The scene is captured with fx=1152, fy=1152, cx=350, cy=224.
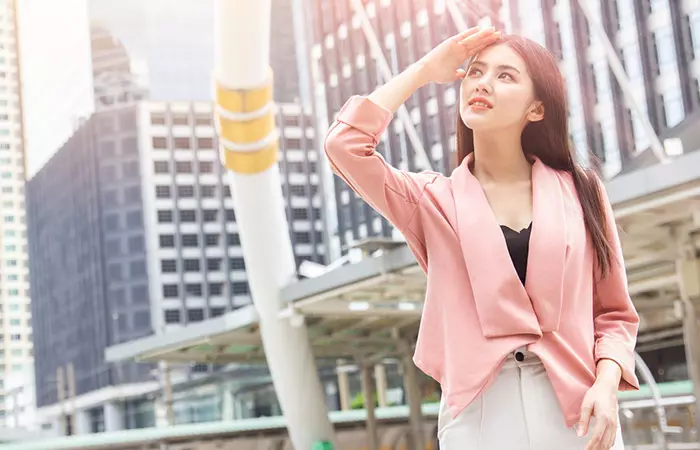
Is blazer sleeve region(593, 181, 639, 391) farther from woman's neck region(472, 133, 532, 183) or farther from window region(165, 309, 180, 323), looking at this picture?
window region(165, 309, 180, 323)

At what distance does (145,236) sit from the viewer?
78.3m

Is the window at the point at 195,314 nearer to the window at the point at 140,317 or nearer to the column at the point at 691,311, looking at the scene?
the window at the point at 140,317

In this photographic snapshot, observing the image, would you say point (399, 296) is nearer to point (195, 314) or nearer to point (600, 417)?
point (600, 417)

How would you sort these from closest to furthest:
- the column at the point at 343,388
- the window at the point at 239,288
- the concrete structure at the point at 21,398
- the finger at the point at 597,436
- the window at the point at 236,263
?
1. the finger at the point at 597,436
2. the column at the point at 343,388
3. the window at the point at 236,263
4. the window at the point at 239,288
5. the concrete structure at the point at 21,398

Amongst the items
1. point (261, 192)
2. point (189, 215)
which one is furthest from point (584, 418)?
point (189, 215)

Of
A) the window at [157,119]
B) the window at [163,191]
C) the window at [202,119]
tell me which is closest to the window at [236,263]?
the window at [163,191]

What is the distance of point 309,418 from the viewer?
16391 millimetres

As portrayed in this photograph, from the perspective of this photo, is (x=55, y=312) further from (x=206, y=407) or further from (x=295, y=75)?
(x=295, y=75)

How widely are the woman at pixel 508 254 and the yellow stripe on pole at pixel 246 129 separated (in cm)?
1174

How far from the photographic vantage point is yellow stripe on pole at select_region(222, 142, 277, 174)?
46.1 ft

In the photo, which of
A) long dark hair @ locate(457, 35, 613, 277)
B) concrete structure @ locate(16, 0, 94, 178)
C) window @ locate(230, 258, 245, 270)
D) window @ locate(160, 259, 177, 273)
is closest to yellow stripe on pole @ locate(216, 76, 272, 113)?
long dark hair @ locate(457, 35, 613, 277)

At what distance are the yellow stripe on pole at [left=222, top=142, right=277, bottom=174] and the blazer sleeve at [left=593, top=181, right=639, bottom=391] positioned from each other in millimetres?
12416

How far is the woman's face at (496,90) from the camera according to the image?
1.69 m

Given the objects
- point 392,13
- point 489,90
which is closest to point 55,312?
point 392,13
